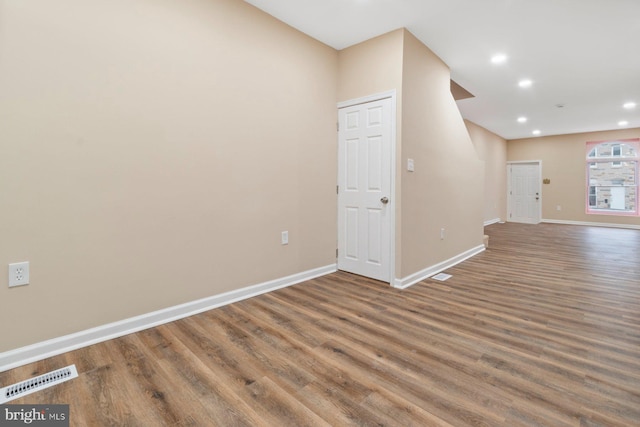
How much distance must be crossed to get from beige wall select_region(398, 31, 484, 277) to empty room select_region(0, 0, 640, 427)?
1.4 inches

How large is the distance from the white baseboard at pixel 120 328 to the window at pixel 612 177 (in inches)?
386

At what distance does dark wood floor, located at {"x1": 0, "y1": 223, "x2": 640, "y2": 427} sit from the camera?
56.3 inches

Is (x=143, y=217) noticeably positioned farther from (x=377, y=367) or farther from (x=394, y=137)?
(x=394, y=137)

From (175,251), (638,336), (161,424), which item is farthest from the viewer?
(175,251)

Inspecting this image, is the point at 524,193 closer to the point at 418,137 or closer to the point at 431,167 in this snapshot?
the point at 431,167

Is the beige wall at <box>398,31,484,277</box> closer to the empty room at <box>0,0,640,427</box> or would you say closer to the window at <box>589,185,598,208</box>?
the empty room at <box>0,0,640,427</box>

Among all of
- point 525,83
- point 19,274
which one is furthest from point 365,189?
point 525,83

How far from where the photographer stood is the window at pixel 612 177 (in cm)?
813

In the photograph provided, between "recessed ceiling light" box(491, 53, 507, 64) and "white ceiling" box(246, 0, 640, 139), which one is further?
"recessed ceiling light" box(491, 53, 507, 64)

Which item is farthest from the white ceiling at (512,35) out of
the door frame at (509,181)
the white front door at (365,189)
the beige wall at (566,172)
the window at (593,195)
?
the door frame at (509,181)

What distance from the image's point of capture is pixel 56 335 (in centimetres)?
192

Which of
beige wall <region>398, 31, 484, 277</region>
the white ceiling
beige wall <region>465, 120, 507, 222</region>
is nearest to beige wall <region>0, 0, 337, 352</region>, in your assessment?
the white ceiling

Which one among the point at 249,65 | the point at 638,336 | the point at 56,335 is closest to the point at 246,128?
the point at 249,65

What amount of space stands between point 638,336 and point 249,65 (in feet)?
12.1
